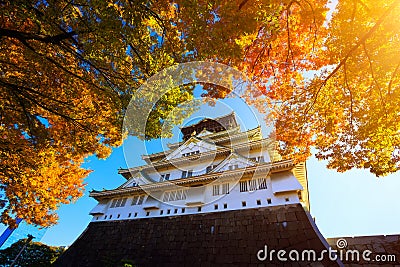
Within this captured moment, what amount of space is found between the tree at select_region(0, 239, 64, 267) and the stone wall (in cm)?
396

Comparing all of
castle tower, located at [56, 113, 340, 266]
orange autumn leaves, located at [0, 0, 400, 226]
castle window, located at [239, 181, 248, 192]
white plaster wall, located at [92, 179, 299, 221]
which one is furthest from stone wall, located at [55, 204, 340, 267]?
orange autumn leaves, located at [0, 0, 400, 226]

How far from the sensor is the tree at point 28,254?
1437cm

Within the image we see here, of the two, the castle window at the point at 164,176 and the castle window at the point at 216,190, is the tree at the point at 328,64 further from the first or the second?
the castle window at the point at 164,176

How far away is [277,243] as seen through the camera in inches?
340

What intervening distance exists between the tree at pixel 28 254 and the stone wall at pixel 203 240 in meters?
3.96

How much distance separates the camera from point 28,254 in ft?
49.5

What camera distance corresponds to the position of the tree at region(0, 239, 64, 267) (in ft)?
47.2

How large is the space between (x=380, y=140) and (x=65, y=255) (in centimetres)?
1950

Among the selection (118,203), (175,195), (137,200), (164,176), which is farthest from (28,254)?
(175,195)

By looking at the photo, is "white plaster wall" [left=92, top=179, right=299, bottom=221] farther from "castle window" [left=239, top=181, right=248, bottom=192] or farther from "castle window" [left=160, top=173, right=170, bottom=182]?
"castle window" [left=160, top=173, right=170, bottom=182]

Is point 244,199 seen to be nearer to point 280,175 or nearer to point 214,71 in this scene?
point 280,175

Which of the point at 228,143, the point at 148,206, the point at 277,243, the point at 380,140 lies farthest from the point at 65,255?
the point at 380,140

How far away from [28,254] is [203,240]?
52.6 ft

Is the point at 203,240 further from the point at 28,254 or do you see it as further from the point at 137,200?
the point at 28,254
